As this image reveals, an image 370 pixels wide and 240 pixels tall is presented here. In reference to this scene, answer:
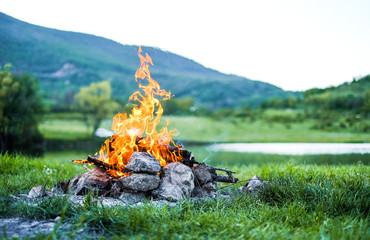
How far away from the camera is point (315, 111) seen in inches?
886

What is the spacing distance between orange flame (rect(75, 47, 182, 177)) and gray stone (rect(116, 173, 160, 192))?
45 centimetres

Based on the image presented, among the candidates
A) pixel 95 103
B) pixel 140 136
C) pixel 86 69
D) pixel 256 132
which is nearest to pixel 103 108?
pixel 95 103

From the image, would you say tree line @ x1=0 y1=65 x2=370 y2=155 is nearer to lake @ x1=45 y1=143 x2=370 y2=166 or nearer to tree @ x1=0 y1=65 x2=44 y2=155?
tree @ x1=0 y1=65 x2=44 y2=155

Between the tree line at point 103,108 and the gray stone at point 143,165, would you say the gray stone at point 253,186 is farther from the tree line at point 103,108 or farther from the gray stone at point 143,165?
the tree line at point 103,108

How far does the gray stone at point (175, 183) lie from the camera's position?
3.60 m

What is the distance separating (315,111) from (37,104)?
18011 millimetres

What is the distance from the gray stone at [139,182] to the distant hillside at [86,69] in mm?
10562

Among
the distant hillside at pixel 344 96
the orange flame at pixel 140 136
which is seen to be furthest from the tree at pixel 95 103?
the orange flame at pixel 140 136

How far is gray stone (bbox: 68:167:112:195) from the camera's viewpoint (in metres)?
3.83

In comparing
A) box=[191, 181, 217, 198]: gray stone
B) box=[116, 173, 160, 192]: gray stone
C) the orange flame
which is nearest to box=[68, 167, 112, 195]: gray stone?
the orange flame

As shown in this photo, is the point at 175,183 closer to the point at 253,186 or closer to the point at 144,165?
the point at 144,165

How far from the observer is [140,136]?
173 inches

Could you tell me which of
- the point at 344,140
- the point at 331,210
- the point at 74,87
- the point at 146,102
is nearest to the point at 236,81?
the point at 344,140

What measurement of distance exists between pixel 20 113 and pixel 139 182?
16.2m
